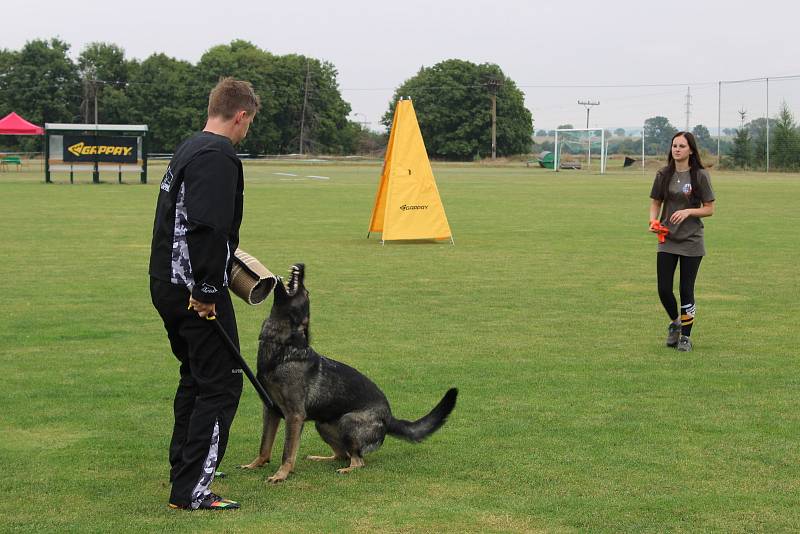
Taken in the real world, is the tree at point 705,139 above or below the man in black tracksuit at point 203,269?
above

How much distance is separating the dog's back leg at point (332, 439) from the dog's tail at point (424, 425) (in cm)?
30

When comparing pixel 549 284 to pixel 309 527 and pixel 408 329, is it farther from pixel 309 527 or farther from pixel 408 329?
pixel 309 527

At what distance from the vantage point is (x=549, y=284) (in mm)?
14359

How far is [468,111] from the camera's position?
112625mm

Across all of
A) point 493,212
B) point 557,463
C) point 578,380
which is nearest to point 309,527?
point 557,463

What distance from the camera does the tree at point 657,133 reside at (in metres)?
105

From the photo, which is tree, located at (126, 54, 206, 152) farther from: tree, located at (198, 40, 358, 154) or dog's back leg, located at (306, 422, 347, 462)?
dog's back leg, located at (306, 422, 347, 462)

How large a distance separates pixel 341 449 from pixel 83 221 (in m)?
20.3

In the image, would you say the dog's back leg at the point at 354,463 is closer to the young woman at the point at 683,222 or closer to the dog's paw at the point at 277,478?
the dog's paw at the point at 277,478

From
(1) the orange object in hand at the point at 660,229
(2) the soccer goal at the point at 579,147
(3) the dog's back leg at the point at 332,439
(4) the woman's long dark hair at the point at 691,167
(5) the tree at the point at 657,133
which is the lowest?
(3) the dog's back leg at the point at 332,439

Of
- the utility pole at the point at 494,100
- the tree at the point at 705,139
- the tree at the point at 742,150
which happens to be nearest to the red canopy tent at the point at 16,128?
the tree at the point at 705,139

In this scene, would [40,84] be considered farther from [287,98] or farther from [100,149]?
[100,149]

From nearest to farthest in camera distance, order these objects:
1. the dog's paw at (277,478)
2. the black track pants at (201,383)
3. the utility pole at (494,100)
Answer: the black track pants at (201,383) < the dog's paw at (277,478) < the utility pole at (494,100)

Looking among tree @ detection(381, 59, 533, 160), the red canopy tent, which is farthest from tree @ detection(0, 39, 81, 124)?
the red canopy tent
